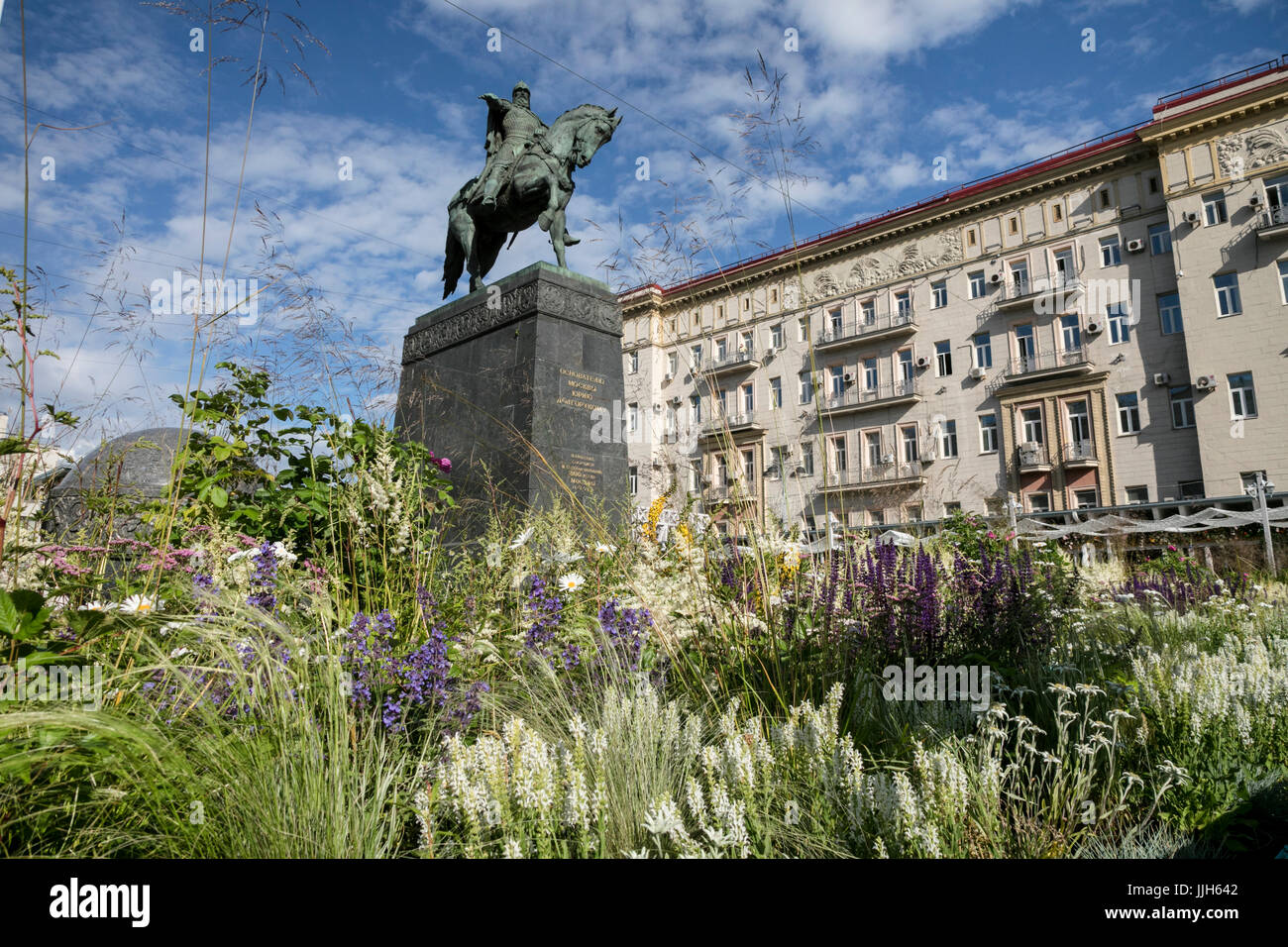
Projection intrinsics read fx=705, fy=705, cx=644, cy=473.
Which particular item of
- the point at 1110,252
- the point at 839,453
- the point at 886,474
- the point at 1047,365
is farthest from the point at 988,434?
the point at 1110,252

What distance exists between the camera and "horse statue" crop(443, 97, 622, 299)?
8500 mm

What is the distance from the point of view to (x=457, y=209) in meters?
9.47

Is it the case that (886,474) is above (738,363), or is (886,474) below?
below

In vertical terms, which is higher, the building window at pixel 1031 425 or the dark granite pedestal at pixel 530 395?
the building window at pixel 1031 425

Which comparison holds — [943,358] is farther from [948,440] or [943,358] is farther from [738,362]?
[738,362]

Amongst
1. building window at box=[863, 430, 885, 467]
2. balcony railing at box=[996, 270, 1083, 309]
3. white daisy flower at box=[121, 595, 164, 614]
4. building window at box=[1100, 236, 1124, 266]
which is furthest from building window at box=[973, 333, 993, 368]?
white daisy flower at box=[121, 595, 164, 614]

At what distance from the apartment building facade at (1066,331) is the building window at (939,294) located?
0.23 ft

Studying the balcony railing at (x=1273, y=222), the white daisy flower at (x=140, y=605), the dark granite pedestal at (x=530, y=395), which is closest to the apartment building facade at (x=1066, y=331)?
the balcony railing at (x=1273, y=222)

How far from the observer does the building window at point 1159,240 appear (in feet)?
86.0

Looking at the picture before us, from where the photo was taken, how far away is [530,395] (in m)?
7.16

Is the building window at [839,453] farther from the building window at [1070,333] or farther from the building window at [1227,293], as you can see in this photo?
the building window at [1227,293]

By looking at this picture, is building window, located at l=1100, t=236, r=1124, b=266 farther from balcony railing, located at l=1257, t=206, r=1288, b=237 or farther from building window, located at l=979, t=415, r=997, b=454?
building window, located at l=979, t=415, r=997, b=454

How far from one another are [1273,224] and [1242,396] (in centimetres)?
568

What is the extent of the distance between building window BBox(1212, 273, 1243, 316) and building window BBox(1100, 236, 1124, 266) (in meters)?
3.56
